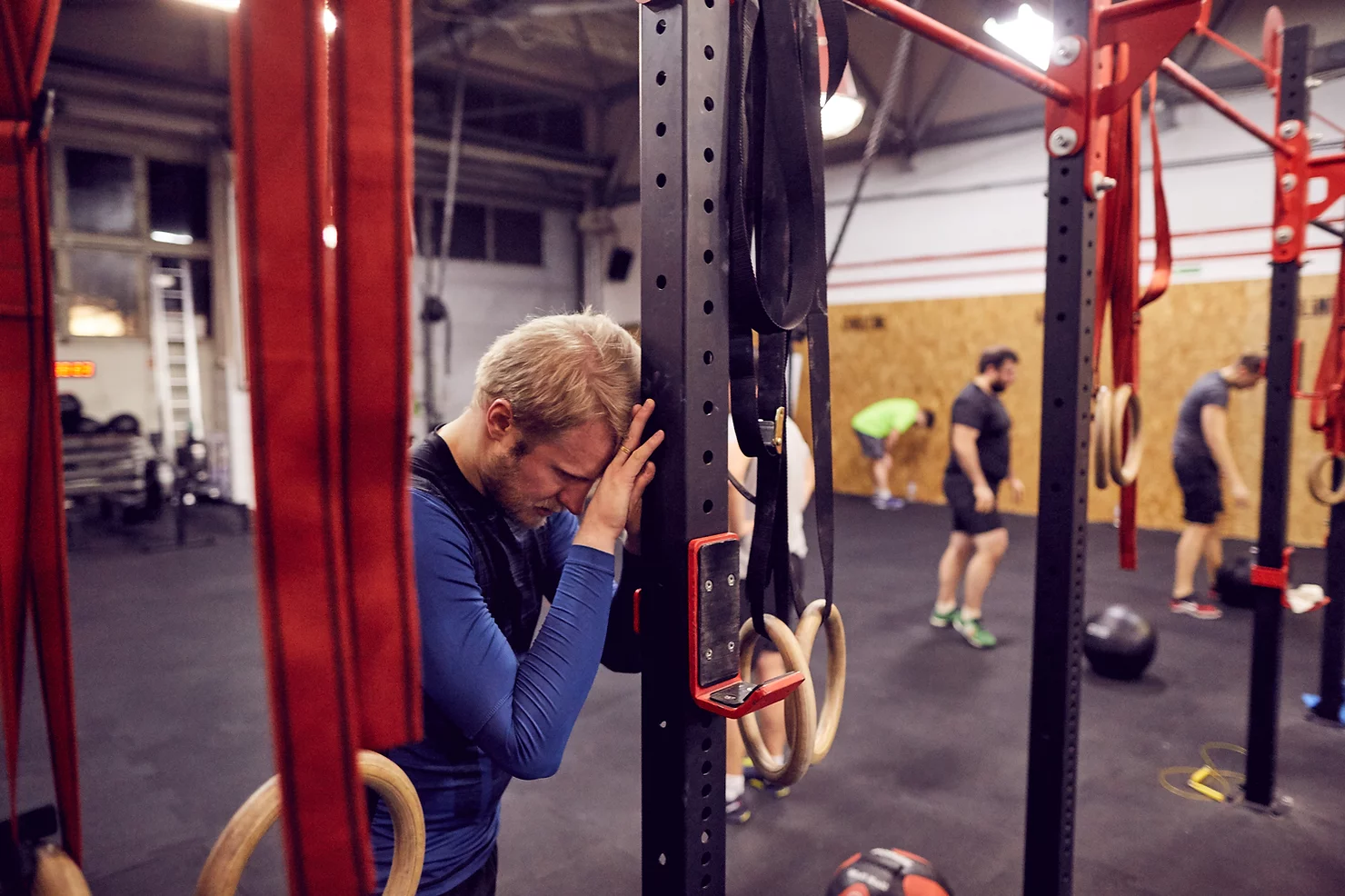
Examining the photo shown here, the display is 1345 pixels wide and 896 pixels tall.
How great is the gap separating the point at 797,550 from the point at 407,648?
2.36 m

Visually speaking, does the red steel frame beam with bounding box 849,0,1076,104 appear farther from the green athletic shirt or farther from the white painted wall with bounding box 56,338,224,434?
the white painted wall with bounding box 56,338,224,434

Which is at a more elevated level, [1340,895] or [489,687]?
[489,687]

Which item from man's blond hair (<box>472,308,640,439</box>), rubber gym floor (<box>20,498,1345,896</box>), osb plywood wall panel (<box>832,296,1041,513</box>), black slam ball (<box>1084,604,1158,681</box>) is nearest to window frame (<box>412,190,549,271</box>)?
osb plywood wall panel (<box>832,296,1041,513</box>)

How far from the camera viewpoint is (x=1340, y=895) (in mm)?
2316

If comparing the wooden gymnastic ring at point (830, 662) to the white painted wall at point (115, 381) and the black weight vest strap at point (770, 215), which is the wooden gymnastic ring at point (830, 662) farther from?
the white painted wall at point (115, 381)

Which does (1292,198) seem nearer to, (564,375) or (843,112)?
(843,112)

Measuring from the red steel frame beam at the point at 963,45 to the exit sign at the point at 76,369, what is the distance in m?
9.87

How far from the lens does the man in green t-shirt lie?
8727 millimetres

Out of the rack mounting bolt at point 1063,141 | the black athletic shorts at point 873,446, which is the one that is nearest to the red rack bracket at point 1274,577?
the rack mounting bolt at point 1063,141

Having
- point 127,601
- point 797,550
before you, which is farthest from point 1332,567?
point 127,601

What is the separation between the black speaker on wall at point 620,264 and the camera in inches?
475

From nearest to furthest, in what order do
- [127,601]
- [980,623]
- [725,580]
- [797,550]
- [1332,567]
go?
[725,580] → [797,550] → [1332,567] → [980,623] → [127,601]

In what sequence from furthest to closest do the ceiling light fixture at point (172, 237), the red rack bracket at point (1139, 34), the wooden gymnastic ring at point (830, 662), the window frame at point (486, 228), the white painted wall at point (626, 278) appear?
the white painted wall at point (626, 278)
the window frame at point (486, 228)
the ceiling light fixture at point (172, 237)
the red rack bracket at point (1139, 34)
the wooden gymnastic ring at point (830, 662)

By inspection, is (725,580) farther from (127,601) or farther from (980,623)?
(127,601)
